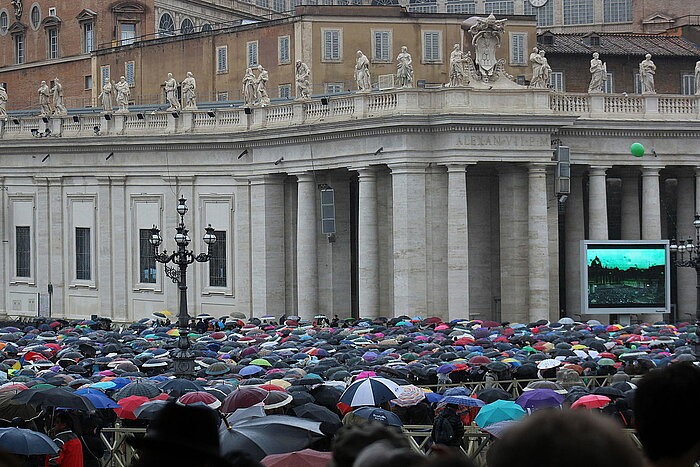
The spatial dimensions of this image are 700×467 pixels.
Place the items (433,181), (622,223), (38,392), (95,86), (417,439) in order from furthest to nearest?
(95,86), (622,223), (433,181), (417,439), (38,392)

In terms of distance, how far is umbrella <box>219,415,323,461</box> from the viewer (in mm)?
16391

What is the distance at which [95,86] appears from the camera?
80.8 meters

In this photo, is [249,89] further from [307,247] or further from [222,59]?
[222,59]

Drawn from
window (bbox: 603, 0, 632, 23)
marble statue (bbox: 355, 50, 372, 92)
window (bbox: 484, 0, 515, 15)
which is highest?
window (bbox: 484, 0, 515, 15)

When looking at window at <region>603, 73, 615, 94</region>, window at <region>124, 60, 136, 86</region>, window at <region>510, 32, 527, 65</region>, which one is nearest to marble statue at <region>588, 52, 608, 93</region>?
window at <region>510, 32, 527, 65</region>

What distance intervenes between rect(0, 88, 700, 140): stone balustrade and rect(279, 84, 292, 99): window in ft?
20.8

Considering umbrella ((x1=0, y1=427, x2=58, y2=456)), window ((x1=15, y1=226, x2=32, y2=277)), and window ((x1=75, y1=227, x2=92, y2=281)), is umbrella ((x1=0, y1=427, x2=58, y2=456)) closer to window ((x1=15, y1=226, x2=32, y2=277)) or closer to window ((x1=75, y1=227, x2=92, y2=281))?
window ((x1=75, y1=227, x2=92, y2=281))

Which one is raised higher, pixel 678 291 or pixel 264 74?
pixel 264 74

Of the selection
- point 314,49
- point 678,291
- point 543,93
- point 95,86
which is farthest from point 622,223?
point 95,86

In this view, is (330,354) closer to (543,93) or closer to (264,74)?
(543,93)

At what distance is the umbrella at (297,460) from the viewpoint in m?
15.1

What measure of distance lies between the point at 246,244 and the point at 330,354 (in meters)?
27.9

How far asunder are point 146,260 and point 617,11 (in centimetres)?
3554

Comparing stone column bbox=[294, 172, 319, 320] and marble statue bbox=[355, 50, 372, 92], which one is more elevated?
marble statue bbox=[355, 50, 372, 92]
